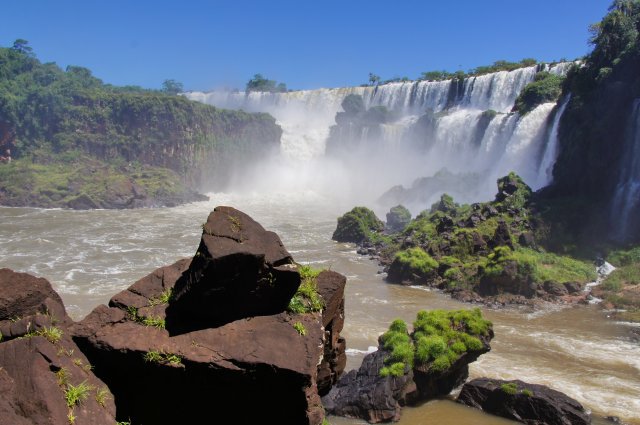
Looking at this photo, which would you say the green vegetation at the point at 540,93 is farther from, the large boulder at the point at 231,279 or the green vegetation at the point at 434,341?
the large boulder at the point at 231,279

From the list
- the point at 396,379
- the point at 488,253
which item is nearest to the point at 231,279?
the point at 396,379

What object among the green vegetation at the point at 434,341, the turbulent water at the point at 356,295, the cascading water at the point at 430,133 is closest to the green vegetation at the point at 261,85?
the cascading water at the point at 430,133

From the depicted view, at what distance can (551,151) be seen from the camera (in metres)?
39.0

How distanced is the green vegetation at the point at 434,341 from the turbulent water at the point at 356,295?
117cm

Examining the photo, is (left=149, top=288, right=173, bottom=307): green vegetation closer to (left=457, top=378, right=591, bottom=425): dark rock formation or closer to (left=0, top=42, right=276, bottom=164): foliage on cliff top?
(left=457, top=378, right=591, bottom=425): dark rock formation

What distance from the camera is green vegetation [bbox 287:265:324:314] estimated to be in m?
6.82

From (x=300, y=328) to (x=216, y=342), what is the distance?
3.52 ft

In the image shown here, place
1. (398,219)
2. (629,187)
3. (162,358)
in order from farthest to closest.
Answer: (398,219)
(629,187)
(162,358)

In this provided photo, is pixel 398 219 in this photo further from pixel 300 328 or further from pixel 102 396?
pixel 102 396

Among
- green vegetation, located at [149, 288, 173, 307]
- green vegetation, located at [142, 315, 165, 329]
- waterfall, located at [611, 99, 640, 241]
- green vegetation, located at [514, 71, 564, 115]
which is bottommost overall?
green vegetation, located at [142, 315, 165, 329]

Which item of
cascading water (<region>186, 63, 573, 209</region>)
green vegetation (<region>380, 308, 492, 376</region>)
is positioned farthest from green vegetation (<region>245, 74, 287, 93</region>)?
green vegetation (<region>380, 308, 492, 376</region>)

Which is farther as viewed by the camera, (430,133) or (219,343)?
(430,133)

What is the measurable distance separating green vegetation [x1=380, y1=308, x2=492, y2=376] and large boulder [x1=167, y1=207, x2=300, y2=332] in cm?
781

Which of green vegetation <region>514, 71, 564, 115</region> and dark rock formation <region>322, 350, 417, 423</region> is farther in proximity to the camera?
green vegetation <region>514, 71, 564, 115</region>
